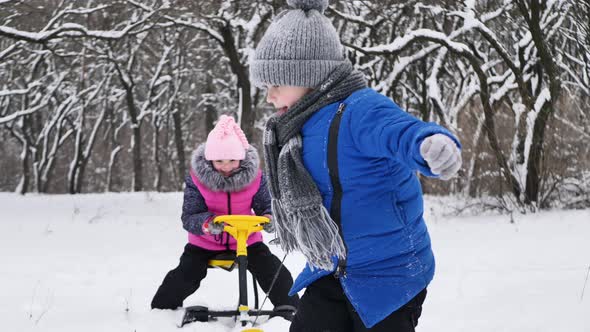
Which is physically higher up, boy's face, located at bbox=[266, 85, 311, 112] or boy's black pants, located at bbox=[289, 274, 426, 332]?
boy's face, located at bbox=[266, 85, 311, 112]

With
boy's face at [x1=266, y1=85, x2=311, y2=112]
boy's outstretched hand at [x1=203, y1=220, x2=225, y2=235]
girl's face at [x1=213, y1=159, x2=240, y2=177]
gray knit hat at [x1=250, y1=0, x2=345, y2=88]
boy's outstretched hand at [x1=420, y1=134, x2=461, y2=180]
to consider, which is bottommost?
boy's outstretched hand at [x1=203, y1=220, x2=225, y2=235]

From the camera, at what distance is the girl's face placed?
4.55m

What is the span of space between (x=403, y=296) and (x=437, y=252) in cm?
518

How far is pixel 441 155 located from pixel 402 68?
11.2m

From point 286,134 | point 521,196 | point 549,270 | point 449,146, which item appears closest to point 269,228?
point 286,134

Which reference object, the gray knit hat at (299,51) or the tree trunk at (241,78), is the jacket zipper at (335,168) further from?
the tree trunk at (241,78)

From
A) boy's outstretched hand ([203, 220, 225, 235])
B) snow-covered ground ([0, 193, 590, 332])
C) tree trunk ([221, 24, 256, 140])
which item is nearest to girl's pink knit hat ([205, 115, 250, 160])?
boy's outstretched hand ([203, 220, 225, 235])

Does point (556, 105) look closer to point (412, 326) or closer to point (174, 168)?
point (412, 326)

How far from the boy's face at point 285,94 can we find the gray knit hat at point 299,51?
34 millimetres

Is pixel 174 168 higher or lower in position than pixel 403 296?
lower

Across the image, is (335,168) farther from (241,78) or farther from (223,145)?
(241,78)

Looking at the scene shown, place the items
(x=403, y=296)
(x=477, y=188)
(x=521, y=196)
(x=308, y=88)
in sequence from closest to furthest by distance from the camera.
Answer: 1. (x=403, y=296)
2. (x=308, y=88)
3. (x=521, y=196)
4. (x=477, y=188)

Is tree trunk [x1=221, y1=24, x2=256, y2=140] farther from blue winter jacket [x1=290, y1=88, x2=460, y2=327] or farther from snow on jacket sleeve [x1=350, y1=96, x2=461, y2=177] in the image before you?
snow on jacket sleeve [x1=350, y1=96, x2=461, y2=177]

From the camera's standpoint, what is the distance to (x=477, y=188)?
984cm
